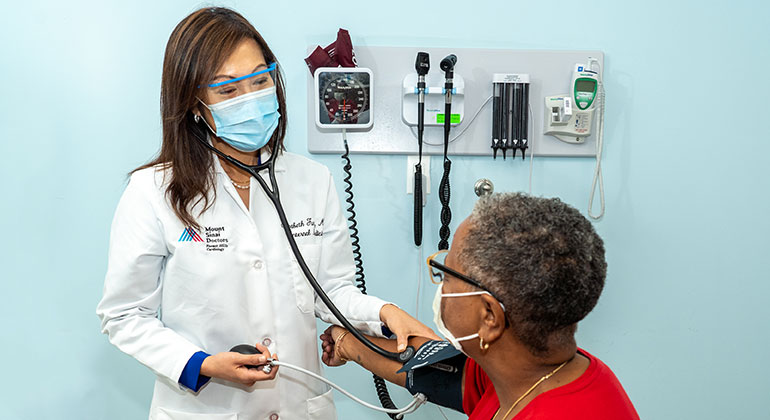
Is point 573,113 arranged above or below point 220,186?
above

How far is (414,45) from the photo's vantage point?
1.64 m

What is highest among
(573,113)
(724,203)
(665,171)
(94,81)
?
(94,81)

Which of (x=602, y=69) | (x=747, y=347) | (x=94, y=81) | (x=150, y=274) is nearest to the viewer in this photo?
(x=150, y=274)

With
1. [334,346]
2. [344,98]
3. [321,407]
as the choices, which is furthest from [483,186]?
[321,407]

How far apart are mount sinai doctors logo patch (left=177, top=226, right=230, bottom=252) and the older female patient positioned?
1.45 feet

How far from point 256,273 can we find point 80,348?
948mm

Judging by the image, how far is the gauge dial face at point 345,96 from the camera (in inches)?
61.4

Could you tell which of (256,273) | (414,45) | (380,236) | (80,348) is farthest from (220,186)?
(80,348)

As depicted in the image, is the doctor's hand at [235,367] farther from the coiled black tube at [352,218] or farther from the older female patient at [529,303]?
the coiled black tube at [352,218]

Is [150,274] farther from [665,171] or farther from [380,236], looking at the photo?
[665,171]

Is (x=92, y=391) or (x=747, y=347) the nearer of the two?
(x=92, y=391)

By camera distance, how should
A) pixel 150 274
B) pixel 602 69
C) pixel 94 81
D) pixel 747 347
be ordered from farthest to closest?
pixel 747 347
pixel 602 69
pixel 94 81
pixel 150 274

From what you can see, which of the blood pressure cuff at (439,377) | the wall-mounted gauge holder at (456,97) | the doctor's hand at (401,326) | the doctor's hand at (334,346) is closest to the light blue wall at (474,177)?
the wall-mounted gauge holder at (456,97)

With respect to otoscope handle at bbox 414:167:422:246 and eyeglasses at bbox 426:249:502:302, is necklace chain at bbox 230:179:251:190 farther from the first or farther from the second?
otoscope handle at bbox 414:167:422:246
